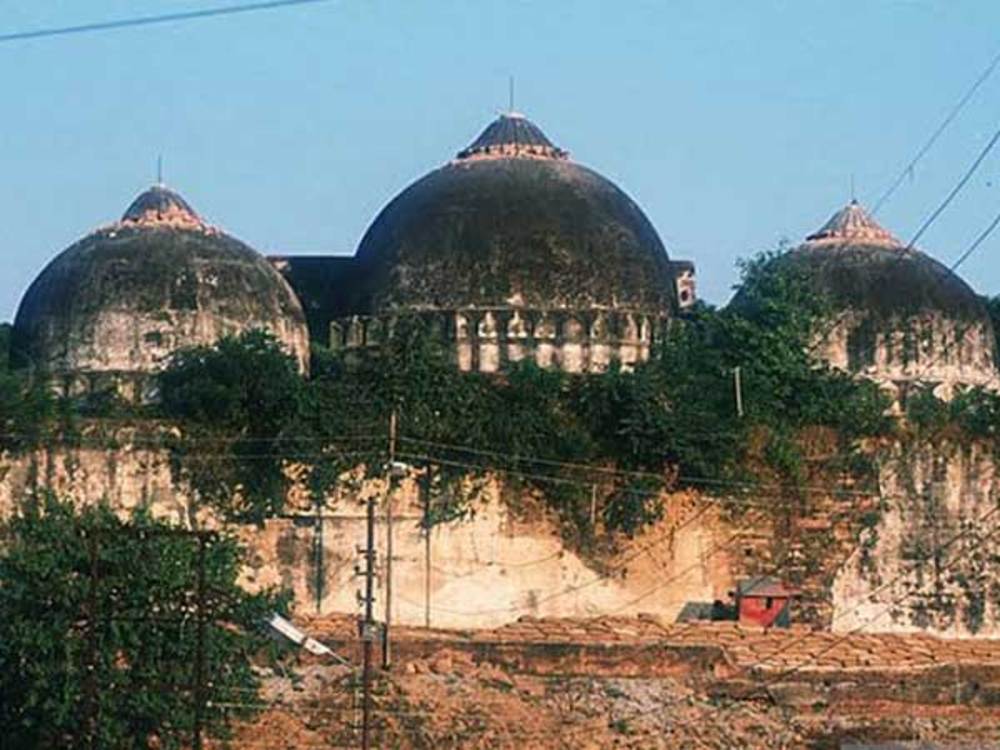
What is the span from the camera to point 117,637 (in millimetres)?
30812

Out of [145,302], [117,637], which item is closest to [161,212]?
[145,302]

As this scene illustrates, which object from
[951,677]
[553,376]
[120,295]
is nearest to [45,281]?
[120,295]

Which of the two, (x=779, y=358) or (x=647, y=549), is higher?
(x=779, y=358)

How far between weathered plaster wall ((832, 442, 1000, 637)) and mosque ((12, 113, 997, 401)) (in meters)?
1.67

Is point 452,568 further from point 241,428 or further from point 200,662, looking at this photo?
point 200,662

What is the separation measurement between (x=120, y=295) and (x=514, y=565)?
5.87m

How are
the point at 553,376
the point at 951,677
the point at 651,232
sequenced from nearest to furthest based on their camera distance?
the point at 951,677 < the point at 553,376 < the point at 651,232

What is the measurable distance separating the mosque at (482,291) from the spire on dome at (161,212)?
0.08 feet

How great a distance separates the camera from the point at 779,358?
3844 centimetres

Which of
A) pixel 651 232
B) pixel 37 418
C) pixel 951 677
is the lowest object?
pixel 951 677

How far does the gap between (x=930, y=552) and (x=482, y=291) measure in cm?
617

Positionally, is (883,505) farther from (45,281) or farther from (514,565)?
(45,281)

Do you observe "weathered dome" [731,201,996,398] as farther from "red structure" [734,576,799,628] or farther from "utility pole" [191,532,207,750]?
"utility pole" [191,532,207,750]

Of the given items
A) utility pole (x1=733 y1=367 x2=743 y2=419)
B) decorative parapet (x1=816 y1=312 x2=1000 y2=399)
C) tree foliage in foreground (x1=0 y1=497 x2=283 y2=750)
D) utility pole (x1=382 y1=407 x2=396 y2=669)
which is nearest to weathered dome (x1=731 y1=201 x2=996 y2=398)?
decorative parapet (x1=816 y1=312 x2=1000 y2=399)
